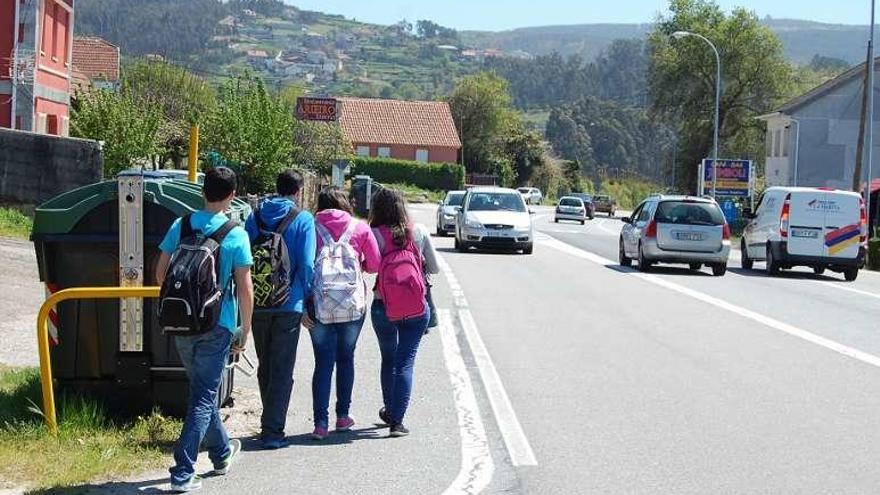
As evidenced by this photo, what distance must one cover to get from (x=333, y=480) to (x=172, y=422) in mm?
1609

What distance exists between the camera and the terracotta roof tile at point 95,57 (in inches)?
2790

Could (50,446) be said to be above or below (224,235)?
below

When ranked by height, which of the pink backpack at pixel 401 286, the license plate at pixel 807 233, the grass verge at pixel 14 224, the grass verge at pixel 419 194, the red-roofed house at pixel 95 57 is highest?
the red-roofed house at pixel 95 57

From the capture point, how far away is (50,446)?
7867 millimetres

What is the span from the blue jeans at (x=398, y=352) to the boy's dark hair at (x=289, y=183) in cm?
102

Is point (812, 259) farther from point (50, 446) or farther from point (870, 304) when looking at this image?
point (50, 446)

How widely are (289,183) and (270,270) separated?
71 cm

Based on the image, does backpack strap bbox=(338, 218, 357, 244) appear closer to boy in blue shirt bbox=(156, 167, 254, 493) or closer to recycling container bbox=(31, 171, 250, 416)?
recycling container bbox=(31, 171, 250, 416)

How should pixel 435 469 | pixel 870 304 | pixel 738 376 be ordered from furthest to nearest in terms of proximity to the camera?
pixel 870 304 < pixel 738 376 < pixel 435 469

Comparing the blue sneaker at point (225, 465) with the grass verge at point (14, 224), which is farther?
the grass verge at point (14, 224)

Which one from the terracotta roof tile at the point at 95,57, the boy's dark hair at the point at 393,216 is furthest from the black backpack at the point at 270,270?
the terracotta roof tile at the point at 95,57

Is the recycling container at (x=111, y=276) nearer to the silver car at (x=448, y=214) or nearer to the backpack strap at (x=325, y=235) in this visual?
the backpack strap at (x=325, y=235)

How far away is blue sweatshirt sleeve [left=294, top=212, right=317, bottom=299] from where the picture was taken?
321 inches

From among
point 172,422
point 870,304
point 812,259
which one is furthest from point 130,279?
point 812,259
